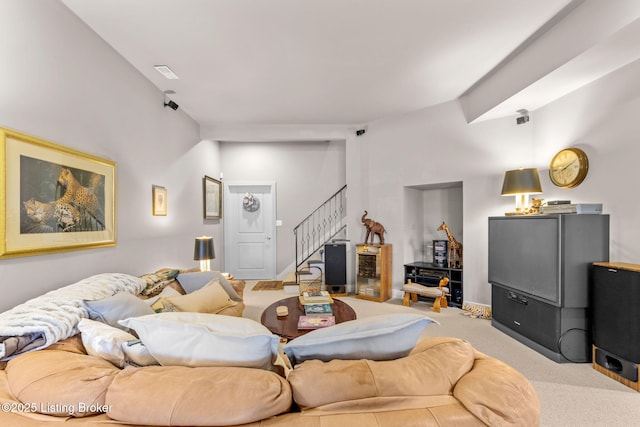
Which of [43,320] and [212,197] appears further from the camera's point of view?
[212,197]

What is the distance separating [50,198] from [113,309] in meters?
0.98

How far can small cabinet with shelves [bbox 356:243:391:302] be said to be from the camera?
4.84 metres

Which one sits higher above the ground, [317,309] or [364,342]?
[364,342]

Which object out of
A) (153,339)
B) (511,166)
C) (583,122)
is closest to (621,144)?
(583,122)

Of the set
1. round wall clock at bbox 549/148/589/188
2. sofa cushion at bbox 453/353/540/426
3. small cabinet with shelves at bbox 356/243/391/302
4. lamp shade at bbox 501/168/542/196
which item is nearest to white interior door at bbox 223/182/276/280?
small cabinet with shelves at bbox 356/243/391/302

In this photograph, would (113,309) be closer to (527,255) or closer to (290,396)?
(290,396)

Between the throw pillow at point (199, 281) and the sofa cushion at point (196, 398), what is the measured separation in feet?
7.93

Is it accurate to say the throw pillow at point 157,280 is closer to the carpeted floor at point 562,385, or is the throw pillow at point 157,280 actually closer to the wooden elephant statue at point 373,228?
the carpeted floor at point 562,385

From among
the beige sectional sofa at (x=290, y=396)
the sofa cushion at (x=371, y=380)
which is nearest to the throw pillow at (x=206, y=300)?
the beige sectional sofa at (x=290, y=396)

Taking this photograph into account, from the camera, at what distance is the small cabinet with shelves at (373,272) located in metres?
4.84

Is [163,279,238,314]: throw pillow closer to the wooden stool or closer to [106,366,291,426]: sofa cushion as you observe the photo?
[106,366,291,426]: sofa cushion

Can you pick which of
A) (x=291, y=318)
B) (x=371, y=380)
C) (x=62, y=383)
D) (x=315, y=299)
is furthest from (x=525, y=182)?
(x=62, y=383)

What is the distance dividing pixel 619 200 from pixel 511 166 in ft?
4.31

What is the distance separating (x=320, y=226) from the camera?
246 inches
